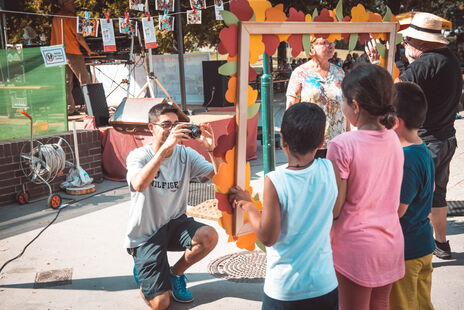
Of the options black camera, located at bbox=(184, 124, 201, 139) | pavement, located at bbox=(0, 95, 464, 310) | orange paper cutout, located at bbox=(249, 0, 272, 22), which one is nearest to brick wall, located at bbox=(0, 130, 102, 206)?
pavement, located at bbox=(0, 95, 464, 310)

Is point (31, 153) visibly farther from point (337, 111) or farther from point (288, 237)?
point (288, 237)

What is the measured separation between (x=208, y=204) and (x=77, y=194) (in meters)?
1.90

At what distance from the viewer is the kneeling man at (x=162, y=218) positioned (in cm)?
299

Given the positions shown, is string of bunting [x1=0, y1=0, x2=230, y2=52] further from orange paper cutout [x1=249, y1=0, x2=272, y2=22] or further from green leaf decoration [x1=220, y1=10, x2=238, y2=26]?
A: green leaf decoration [x1=220, y1=10, x2=238, y2=26]

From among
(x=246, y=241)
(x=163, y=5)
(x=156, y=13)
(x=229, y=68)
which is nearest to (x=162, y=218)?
(x=246, y=241)

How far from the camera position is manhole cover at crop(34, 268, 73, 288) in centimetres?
358

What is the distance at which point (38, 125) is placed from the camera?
6.07m

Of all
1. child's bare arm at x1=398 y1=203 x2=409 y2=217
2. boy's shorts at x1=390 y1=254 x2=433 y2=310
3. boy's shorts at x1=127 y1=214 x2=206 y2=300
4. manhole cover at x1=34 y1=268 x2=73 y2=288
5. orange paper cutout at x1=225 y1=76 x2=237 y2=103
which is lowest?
manhole cover at x1=34 y1=268 x2=73 y2=288

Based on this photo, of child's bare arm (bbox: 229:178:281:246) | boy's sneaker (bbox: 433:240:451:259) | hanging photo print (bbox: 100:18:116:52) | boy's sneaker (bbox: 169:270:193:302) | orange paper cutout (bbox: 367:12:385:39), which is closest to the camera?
child's bare arm (bbox: 229:178:281:246)

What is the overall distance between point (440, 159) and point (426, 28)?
1.02 metres

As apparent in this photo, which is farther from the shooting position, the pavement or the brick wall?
the brick wall

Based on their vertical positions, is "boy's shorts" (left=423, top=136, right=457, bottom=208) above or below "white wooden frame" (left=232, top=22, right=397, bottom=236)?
below

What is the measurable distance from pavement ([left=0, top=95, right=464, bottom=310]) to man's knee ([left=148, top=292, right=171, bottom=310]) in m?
0.14

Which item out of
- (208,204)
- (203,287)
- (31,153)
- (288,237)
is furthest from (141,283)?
(31,153)
